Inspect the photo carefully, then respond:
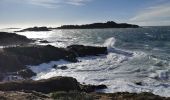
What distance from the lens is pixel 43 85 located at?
2047 centimetres

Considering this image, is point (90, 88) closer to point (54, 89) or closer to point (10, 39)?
point (54, 89)

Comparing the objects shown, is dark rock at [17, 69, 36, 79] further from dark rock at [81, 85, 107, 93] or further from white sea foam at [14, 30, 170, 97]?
dark rock at [81, 85, 107, 93]

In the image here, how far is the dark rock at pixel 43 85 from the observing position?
63.8 ft

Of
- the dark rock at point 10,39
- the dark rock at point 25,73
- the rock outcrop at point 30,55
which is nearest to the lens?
the dark rock at point 25,73

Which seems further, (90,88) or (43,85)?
(90,88)

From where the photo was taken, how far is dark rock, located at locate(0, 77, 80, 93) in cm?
1945

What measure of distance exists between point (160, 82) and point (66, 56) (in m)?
19.8

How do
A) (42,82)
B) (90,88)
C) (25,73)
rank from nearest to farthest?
(42,82) → (90,88) → (25,73)

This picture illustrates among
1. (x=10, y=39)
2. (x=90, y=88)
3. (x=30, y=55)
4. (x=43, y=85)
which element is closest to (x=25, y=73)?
(x=90, y=88)

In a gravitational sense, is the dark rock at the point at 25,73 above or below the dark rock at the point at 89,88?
below

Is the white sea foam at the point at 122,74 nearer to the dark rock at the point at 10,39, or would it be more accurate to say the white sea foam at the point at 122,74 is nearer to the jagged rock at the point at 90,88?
the jagged rock at the point at 90,88

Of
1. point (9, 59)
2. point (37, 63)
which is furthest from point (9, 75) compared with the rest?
point (37, 63)

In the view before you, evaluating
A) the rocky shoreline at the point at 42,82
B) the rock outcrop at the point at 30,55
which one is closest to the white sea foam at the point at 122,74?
the rock outcrop at the point at 30,55

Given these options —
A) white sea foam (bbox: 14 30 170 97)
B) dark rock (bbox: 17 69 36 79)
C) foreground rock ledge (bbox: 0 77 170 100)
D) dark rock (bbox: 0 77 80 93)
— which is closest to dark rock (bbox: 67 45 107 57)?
white sea foam (bbox: 14 30 170 97)
